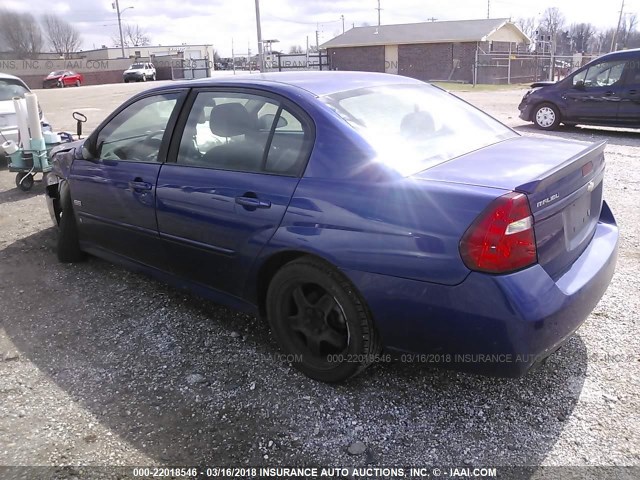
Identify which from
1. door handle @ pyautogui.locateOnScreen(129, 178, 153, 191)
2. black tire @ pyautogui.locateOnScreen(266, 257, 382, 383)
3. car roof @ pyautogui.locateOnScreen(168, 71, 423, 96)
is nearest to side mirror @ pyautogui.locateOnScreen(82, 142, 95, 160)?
door handle @ pyautogui.locateOnScreen(129, 178, 153, 191)

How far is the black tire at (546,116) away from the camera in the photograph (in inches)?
476

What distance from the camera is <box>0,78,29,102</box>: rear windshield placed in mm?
9930

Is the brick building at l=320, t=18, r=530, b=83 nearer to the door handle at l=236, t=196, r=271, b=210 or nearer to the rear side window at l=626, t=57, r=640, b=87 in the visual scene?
the rear side window at l=626, t=57, r=640, b=87

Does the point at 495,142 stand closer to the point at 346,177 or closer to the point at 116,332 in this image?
the point at 346,177

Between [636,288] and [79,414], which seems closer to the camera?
[79,414]

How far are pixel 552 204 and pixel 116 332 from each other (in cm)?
281

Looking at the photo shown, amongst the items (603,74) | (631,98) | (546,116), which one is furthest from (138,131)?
(603,74)

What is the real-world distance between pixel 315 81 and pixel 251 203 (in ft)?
2.96

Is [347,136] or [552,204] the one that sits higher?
[347,136]

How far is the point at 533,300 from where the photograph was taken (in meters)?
2.29

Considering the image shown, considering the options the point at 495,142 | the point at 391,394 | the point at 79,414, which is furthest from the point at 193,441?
the point at 495,142

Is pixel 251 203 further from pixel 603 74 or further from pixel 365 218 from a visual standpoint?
pixel 603 74

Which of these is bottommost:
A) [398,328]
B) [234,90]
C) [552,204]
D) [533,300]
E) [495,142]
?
[398,328]

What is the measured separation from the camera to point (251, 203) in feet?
9.70
